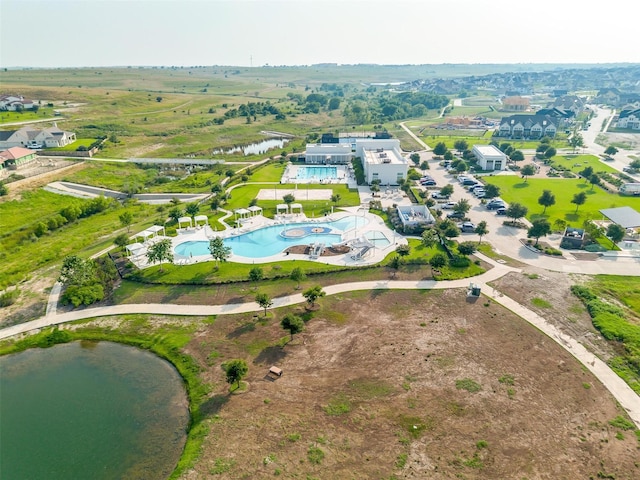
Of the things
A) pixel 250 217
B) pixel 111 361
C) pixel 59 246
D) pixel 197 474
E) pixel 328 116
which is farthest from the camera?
pixel 328 116

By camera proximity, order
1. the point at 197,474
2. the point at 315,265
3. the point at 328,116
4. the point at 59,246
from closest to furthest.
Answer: the point at 197,474 < the point at 315,265 < the point at 59,246 < the point at 328,116

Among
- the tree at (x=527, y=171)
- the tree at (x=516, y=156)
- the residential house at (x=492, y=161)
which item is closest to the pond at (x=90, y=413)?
the tree at (x=527, y=171)

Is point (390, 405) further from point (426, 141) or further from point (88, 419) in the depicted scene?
point (426, 141)

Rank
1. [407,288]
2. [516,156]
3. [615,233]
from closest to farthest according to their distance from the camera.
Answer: [407,288] < [615,233] < [516,156]

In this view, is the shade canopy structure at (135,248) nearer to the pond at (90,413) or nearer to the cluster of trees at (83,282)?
the cluster of trees at (83,282)

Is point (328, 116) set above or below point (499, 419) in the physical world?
below

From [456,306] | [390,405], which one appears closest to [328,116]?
[456,306]

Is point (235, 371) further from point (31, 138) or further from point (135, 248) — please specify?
point (31, 138)

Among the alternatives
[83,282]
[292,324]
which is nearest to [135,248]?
[83,282]
